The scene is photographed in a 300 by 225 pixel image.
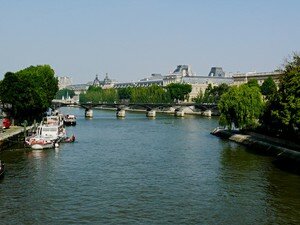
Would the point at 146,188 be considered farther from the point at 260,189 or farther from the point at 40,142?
the point at 40,142

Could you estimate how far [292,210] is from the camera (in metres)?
30.1

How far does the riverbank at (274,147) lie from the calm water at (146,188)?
1418 millimetres

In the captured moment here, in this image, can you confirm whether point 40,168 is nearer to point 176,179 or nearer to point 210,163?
point 176,179

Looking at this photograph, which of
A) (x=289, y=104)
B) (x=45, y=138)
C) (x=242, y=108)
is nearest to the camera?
(x=289, y=104)

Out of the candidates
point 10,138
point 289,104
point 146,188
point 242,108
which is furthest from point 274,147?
point 10,138

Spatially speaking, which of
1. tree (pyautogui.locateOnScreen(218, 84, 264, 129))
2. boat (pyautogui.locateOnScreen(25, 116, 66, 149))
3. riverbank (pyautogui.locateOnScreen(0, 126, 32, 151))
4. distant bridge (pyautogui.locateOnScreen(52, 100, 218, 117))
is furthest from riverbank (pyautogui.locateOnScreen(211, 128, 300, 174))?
distant bridge (pyautogui.locateOnScreen(52, 100, 218, 117))

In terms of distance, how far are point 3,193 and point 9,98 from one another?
4773cm

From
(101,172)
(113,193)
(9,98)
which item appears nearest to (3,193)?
(113,193)

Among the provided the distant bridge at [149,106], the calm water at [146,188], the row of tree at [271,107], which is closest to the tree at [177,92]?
the distant bridge at [149,106]

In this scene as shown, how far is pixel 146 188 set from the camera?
118ft

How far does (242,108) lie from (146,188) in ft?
121

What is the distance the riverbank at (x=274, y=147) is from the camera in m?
44.6

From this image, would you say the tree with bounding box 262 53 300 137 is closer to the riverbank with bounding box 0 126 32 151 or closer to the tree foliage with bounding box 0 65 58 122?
the riverbank with bounding box 0 126 32 151

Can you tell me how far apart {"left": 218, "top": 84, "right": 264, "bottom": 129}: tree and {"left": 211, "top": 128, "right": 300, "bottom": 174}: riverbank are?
2.06m
